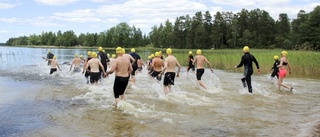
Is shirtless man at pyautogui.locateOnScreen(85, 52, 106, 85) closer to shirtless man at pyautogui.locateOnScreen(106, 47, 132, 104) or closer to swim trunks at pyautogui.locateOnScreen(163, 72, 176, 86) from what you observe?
swim trunks at pyautogui.locateOnScreen(163, 72, 176, 86)

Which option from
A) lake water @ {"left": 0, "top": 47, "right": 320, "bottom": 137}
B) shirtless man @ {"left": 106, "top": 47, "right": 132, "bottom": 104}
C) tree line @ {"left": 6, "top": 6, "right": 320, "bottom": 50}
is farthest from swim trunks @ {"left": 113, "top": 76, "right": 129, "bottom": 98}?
tree line @ {"left": 6, "top": 6, "right": 320, "bottom": 50}

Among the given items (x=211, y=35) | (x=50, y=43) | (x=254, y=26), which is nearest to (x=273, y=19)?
(x=254, y=26)

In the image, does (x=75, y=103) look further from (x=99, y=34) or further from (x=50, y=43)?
(x=50, y=43)

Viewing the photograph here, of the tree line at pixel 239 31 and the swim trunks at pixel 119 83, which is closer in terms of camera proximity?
the swim trunks at pixel 119 83

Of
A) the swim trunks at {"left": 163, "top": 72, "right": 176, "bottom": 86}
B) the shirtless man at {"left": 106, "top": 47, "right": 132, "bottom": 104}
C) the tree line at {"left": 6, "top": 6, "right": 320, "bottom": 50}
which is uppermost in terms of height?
the tree line at {"left": 6, "top": 6, "right": 320, "bottom": 50}

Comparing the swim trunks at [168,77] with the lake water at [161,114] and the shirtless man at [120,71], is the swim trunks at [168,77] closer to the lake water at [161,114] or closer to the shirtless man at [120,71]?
the lake water at [161,114]

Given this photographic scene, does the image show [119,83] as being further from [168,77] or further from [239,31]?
Result: [239,31]

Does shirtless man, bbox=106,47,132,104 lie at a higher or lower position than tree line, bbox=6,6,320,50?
lower

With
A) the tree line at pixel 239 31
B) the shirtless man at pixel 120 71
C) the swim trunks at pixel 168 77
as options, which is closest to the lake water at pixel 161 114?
the swim trunks at pixel 168 77

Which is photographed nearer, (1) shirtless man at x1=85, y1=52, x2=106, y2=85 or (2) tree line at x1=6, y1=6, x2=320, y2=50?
(1) shirtless man at x1=85, y1=52, x2=106, y2=85

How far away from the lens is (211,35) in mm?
95250

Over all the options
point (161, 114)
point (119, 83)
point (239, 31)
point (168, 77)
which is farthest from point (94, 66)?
point (239, 31)

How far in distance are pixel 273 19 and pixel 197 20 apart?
25.1 meters

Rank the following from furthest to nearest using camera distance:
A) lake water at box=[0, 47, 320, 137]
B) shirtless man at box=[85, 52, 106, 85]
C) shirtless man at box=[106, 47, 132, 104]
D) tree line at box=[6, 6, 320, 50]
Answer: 1. tree line at box=[6, 6, 320, 50]
2. shirtless man at box=[85, 52, 106, 85]
3. shirtless man at box=[106, 47, 132, 104]
4. lake water at box=[0, 47, 320, 137]
